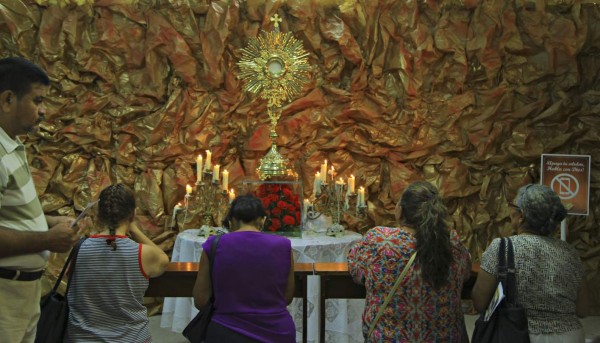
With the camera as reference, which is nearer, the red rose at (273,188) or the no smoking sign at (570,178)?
the no smoking sign at (570,178)

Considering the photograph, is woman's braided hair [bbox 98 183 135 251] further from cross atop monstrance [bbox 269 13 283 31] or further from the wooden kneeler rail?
cross atop monstrance [bbox 269 13 283 31]

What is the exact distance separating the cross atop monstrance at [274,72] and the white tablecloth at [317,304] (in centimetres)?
111

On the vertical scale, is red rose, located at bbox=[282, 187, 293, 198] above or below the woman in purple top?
above

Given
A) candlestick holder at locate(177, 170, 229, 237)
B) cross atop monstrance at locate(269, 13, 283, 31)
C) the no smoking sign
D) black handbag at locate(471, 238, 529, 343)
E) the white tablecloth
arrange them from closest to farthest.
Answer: black handbag at locate(471, 238, 529, 343) < the no smoking sign < the white tablecloth < candlestick holder at locate(177, 170, 229, 237) < cross atop monstrance at locate(269, 13, 283, 31)

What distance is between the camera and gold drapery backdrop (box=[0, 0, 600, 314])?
19.7 ft

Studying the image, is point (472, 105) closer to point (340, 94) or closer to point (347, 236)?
point (340, 94)

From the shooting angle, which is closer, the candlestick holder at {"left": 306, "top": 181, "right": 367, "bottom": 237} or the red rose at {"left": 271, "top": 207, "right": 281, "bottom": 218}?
the red rose at {"left": 271, "top": 207, "right": 281, "bottom": 218}

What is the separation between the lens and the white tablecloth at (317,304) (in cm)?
440

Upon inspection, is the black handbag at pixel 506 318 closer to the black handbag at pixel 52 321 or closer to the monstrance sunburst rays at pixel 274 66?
the black handbag at pixel 52 321

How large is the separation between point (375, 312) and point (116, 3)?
468 centimetres

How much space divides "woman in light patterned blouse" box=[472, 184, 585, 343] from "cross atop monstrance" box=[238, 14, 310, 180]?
10.6 ft

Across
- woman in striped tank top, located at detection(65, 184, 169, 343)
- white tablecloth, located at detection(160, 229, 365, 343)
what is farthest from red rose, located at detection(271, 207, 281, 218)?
woman in striped tank top, located at detection(65, 184, 169, 343)

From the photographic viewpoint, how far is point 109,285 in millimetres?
2521

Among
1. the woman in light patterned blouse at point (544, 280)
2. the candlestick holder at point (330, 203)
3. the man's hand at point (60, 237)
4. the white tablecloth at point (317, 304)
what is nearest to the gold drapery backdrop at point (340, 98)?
the candlestick holder at point (330, 203)
